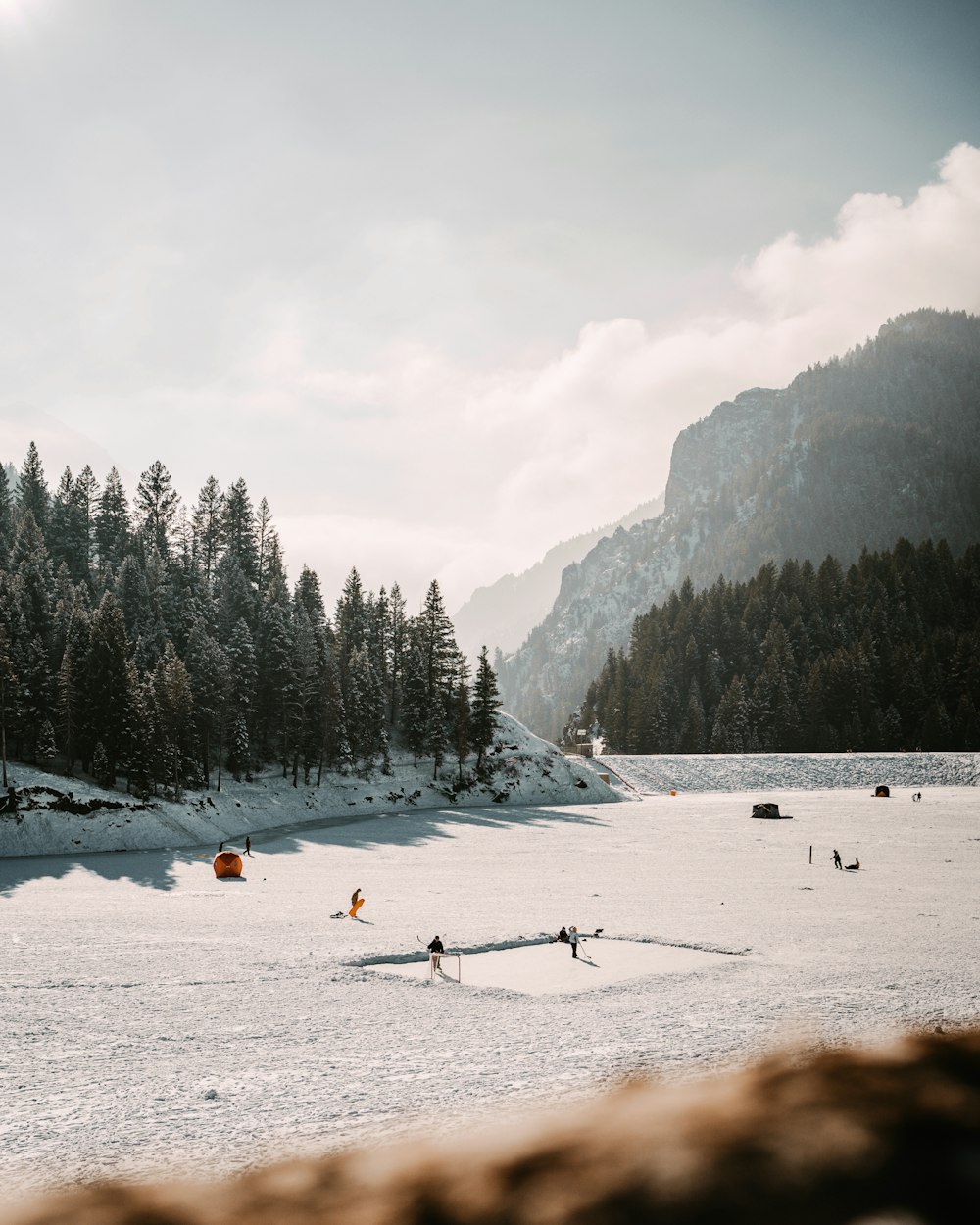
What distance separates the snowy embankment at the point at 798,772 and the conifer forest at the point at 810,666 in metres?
22.4

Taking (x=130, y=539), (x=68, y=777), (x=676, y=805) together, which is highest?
(x=130, y=539)

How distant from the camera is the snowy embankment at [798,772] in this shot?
7850 cm

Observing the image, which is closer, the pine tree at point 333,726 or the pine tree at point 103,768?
the pine tree at point 103,768

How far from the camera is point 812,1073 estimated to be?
549 inches

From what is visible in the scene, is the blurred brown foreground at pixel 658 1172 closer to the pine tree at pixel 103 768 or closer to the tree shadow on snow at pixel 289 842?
the tree shadow on snow at pixel 289 842

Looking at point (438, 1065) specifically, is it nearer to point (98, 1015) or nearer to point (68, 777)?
point (98, 1015)

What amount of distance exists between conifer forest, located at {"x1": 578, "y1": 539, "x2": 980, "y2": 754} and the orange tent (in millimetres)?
84206

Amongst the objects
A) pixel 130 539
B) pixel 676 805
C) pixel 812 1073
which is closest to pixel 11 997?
pixel 812 1073

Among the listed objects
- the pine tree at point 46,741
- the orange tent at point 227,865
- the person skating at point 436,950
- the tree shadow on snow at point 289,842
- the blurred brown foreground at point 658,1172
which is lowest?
the tree shadow on snow at point 289,842

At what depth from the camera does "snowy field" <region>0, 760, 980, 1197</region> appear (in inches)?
514

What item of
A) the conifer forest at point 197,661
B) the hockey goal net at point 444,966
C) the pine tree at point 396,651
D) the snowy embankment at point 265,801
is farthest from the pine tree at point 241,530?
the hockey goal net at point 444,966

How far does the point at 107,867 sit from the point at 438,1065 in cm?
3274

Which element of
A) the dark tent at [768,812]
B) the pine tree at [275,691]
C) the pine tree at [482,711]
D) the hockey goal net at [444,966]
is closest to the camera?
the hockey goal net at [444,966]

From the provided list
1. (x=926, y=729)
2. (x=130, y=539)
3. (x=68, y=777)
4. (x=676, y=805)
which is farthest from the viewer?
(x=926, y=729)
